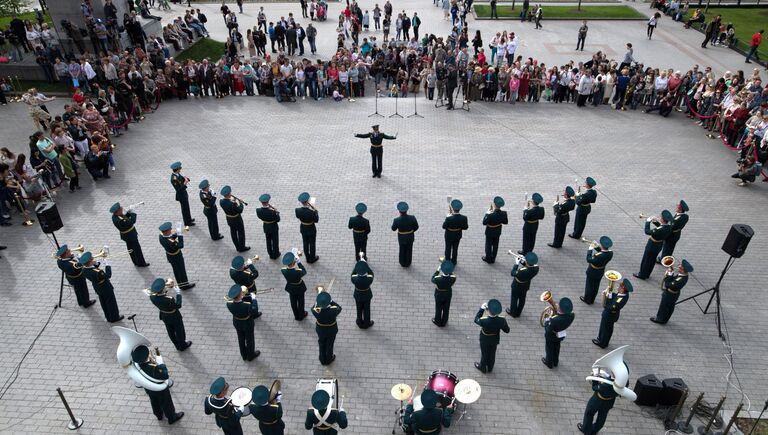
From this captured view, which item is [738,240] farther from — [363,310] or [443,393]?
[363,310]

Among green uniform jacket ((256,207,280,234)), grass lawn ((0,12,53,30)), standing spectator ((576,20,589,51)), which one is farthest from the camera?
grass lawn ((0,12,53,30))

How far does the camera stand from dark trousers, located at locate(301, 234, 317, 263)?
436 inches

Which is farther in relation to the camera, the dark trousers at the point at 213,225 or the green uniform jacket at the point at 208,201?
the dark trousers at the point at 213,225

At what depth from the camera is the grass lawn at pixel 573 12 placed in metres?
31.0

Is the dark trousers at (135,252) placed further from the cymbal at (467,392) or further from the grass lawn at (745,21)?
the grass lawn at (745,21)

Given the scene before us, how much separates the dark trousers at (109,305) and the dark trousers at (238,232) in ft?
8.74

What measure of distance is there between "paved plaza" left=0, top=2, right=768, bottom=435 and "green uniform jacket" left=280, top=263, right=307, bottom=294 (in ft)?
2.71

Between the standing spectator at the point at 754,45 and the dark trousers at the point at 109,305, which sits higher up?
the standing spectator at the point at 754,45

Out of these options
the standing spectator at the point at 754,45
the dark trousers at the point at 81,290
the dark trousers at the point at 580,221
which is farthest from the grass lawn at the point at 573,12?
the dark trousers at the point at 81,290

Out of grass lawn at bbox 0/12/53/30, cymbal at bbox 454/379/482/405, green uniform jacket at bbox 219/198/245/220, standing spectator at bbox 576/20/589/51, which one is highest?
grass lawn at bbox 0/12/53/30

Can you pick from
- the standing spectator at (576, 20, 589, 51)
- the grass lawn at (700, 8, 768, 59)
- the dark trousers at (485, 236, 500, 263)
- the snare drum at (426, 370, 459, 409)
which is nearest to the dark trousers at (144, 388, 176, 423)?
the snare drum at (426, 370, 459, 409)

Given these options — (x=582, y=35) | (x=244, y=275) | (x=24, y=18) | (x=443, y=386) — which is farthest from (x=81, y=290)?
(x=24, y=18)

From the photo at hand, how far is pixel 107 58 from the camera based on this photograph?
19094 mm

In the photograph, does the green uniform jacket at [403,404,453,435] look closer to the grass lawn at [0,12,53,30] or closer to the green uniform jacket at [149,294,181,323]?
the green uniform jacket at [149,294,181,323]
